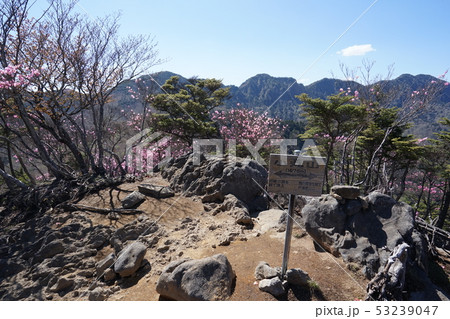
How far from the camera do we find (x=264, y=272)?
3490 mm

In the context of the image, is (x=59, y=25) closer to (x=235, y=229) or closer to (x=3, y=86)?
(x=3, y=86)

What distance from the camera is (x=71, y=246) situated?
481 centimetres

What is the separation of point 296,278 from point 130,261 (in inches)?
105

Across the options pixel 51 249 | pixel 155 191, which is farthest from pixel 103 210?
pixel 51 249

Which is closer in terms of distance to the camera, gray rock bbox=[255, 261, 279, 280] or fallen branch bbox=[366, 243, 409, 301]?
fallen branch bbox=[366, 243, 409, 301]

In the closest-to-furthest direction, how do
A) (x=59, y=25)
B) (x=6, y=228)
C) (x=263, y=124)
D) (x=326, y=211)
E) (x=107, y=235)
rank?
(x=326, y=211) → (x=107, y=235) → (x=6, y=228) → (x=59, y=25) → (x=263, y=124)

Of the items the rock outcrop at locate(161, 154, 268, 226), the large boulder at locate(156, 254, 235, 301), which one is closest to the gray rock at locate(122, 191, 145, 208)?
the rock outcrop at locate(161, 154, 268, 226)

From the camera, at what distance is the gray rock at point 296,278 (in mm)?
3285

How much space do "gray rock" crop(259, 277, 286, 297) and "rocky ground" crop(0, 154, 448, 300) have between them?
2.4 inches

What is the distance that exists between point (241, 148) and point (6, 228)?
9.77 m

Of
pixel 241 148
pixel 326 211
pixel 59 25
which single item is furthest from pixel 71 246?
pixel 241 148

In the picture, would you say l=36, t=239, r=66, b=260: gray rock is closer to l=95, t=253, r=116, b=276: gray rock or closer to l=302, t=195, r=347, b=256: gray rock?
l=95, t=253, r=116, b=276: gray rock

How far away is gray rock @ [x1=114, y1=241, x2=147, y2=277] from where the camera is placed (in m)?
3.90

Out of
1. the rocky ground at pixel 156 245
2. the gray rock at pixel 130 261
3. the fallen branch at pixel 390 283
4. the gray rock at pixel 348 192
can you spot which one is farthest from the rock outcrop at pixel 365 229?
the gray rock at pixel 130 261
